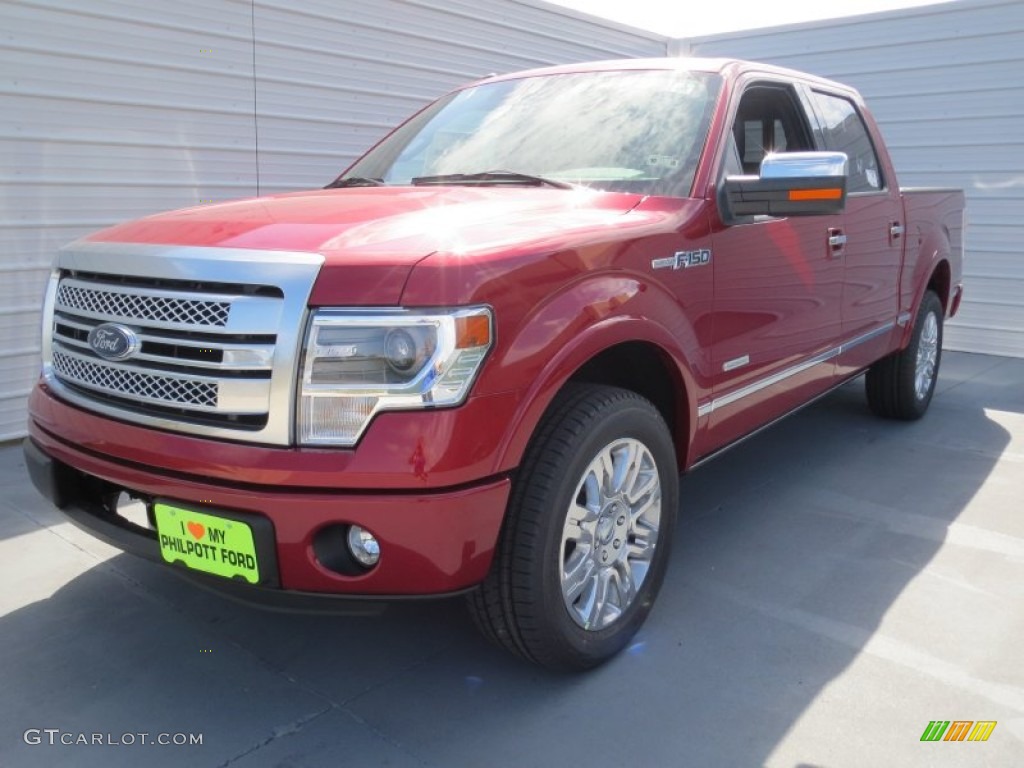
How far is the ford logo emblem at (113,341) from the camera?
7.39 ft

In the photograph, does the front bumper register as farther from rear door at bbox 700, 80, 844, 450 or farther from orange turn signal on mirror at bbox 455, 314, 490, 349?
rear door at bbox 700, 80, 844, 450

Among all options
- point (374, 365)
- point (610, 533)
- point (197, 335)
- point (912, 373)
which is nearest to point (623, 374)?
point (610, 533)

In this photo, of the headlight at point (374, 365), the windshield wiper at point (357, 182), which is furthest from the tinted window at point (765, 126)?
the headlight at point (374, 365)

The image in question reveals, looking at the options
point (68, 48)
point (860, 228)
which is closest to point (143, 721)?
point (860, 228)

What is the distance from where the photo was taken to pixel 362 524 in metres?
2.02

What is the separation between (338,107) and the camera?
6395 millimetres

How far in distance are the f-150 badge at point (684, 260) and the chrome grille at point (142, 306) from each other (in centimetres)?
128

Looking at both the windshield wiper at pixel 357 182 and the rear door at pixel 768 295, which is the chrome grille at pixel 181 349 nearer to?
the windshield wiper at pixel 357 182

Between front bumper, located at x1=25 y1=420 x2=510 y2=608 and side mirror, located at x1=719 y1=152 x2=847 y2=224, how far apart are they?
1388mm

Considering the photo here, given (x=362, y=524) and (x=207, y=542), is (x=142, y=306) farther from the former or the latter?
(x=362, y=524)

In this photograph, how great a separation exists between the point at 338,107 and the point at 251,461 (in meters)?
4.94

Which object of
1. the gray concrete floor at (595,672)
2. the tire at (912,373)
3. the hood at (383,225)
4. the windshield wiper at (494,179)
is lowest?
the gray concrete floor at (595,672)

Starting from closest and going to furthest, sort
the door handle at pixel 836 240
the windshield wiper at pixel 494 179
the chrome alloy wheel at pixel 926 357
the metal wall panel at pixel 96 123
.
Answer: the windshield wiper at pixel 494 179 → the door handle at pixel 836 240 → the metal wall panel at pixel 96 123 → the chrome alloy wheel at pixel 926 357

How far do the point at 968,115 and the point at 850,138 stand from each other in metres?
4.54
